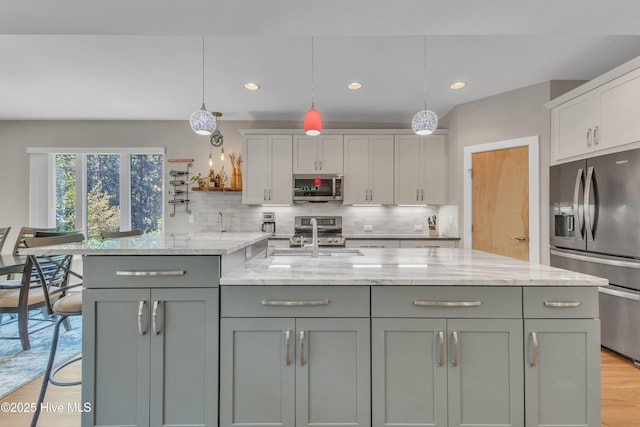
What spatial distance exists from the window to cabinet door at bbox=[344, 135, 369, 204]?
2768 mm

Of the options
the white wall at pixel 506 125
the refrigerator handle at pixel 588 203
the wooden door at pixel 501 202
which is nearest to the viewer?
the refrigerator handle at pixel 588 203

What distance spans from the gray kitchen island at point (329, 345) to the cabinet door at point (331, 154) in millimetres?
2982

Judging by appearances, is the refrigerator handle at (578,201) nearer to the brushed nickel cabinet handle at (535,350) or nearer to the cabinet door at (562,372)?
the cabinet door at (562,372)

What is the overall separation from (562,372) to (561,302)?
0.32m

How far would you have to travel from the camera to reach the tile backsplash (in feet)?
15.4

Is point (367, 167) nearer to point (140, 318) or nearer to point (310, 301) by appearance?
point (310, 301)

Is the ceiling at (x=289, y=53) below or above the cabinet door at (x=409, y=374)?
above

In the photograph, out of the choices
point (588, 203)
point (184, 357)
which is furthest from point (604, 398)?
point (184, 357)

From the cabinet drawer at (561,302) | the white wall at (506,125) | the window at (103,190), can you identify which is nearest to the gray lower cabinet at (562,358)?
the cabinet drawer at (561,302)

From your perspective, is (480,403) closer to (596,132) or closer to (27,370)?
(596,132)

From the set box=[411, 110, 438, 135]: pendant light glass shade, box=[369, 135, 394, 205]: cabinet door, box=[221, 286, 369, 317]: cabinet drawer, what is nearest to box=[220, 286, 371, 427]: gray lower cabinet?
box=[221, 286, 369, 317]: cabinet drawer

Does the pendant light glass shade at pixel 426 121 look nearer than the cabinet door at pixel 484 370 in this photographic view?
No

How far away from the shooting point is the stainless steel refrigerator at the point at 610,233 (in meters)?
2.42

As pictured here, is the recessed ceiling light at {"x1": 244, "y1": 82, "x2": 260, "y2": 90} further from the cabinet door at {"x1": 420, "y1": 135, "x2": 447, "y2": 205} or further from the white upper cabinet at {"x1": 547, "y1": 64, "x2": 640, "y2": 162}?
the white upper cabinet at {"x1": 547, "y1": 64, "x2": 640, "y2": 162}
